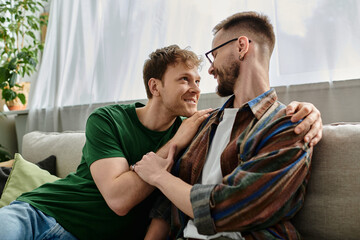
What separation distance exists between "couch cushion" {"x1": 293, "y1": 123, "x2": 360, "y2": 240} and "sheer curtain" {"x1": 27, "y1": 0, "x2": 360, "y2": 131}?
20.8 inches

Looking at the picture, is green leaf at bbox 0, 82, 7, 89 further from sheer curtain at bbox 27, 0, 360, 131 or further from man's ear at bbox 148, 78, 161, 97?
man's ear at bbox 148, 78, 161, 97

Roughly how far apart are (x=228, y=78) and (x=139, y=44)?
113cm

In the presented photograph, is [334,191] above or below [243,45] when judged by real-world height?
below

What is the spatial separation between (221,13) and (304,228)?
1.27 m

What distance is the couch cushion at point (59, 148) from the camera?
83.2 inches

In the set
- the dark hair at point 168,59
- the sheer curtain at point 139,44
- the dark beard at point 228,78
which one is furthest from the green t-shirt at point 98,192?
the sheer curtain at point 139,44

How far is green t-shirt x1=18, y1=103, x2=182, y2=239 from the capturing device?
144cm

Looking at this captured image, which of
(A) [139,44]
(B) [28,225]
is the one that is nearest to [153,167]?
(B) [28,225]

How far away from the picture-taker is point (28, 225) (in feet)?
4.53

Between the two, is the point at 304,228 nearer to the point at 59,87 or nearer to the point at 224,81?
the point at 224,81

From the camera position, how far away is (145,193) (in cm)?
132

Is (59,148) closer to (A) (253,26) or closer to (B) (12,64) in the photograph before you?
(B) (12,64)

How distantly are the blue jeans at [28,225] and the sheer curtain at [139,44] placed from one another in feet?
3.58

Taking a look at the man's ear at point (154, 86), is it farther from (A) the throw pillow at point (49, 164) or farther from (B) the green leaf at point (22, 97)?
(B) the green leaf at point (22, 97)
